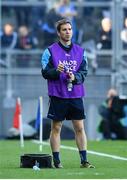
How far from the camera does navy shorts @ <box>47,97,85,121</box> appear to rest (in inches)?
446

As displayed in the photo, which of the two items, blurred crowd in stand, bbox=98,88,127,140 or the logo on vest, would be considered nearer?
the logo on vest

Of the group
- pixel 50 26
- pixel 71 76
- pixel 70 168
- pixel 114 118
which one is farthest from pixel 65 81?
pixel 50 26

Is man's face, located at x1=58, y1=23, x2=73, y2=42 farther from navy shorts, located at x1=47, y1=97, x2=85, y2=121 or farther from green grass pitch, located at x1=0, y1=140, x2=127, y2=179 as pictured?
green grass pitch, located at x1=0, y1=140, x2=127, y2=179

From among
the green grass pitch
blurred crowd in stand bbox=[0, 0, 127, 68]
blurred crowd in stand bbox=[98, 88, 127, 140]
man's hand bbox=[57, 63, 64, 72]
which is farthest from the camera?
blurred crowd in stand bbox=[0, 0, 127, 68]

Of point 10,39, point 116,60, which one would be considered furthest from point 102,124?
point 10,39

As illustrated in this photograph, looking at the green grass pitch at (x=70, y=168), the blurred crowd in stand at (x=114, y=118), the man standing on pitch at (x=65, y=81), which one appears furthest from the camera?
the blurred crowd in stand at (x=114, y=118)

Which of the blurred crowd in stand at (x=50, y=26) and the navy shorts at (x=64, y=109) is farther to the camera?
the blurred crowd in stand at (x=50, y=26)

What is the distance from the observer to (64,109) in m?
11.4

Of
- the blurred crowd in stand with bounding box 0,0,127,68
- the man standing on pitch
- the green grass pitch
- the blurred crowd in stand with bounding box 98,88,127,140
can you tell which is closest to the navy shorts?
the man standing on pitch

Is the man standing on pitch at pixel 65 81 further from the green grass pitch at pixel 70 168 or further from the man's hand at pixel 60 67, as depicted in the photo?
the green grass pitch at pixel 70 168

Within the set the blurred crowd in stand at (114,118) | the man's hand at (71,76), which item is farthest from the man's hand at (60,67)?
the blurred crowd in stand at (114,118)

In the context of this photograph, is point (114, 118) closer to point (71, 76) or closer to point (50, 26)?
point (50, 26)

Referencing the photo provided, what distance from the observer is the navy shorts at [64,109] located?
1134 centimetres

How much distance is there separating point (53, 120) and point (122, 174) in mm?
1542
